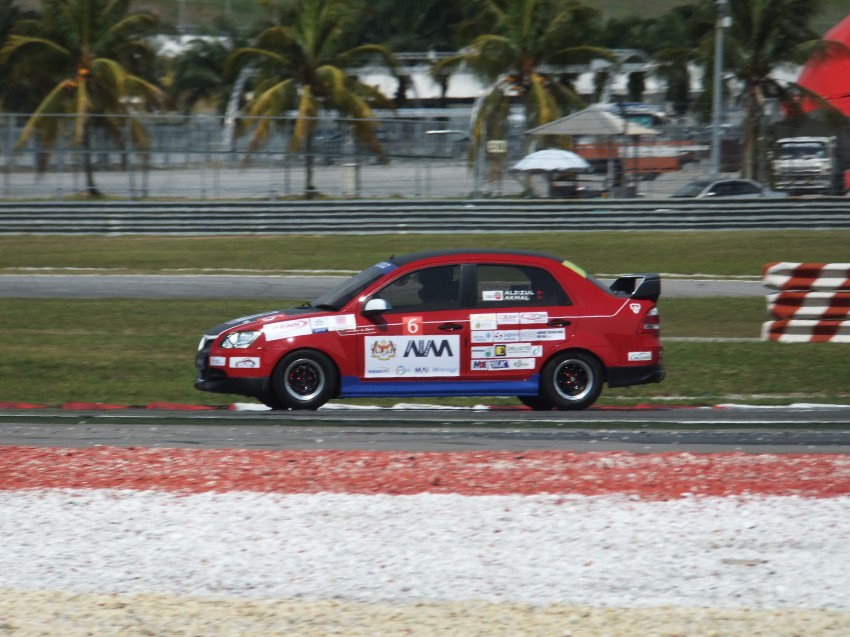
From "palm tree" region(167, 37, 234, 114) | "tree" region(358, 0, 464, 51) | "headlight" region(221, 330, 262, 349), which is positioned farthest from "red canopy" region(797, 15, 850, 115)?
"tree" region(358, 0, 464, 51)

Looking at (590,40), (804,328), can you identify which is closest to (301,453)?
(804,328)

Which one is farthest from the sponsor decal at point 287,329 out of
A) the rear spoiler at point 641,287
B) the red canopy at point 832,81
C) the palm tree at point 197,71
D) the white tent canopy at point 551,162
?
the palm tree at point 197,71

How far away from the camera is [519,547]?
6.46 meters

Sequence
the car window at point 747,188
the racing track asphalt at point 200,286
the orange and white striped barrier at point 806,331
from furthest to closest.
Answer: the car window at point 747,188 < the racing track asphalt at point 200,286 < the orange and white striped barrier at point 806,331

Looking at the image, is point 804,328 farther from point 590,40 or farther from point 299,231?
point 590,40

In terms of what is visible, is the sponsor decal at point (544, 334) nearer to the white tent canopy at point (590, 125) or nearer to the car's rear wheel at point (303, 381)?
the car's rear wheel at point (303, 381)

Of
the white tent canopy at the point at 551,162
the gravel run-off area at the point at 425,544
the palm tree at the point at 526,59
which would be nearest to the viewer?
the gravel run-off area at the point at 425,544

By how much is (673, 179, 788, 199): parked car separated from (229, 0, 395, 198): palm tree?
30.2ft

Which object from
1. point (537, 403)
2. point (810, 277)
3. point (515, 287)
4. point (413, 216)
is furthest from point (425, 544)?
point (413, 216)

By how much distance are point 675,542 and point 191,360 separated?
8.94 m

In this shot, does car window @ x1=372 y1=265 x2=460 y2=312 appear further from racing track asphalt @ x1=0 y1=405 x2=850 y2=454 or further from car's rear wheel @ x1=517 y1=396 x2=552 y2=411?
car's rear wheel @ x1=517 y1=396 x2=552 y2=411

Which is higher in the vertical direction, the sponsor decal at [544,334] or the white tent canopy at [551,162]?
the white tent canopy at [551,162]

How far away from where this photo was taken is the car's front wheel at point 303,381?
35.3 feet

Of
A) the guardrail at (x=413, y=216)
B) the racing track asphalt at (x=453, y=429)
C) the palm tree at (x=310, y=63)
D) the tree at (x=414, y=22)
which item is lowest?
the racing track asphalt at (x=453, y=429)
